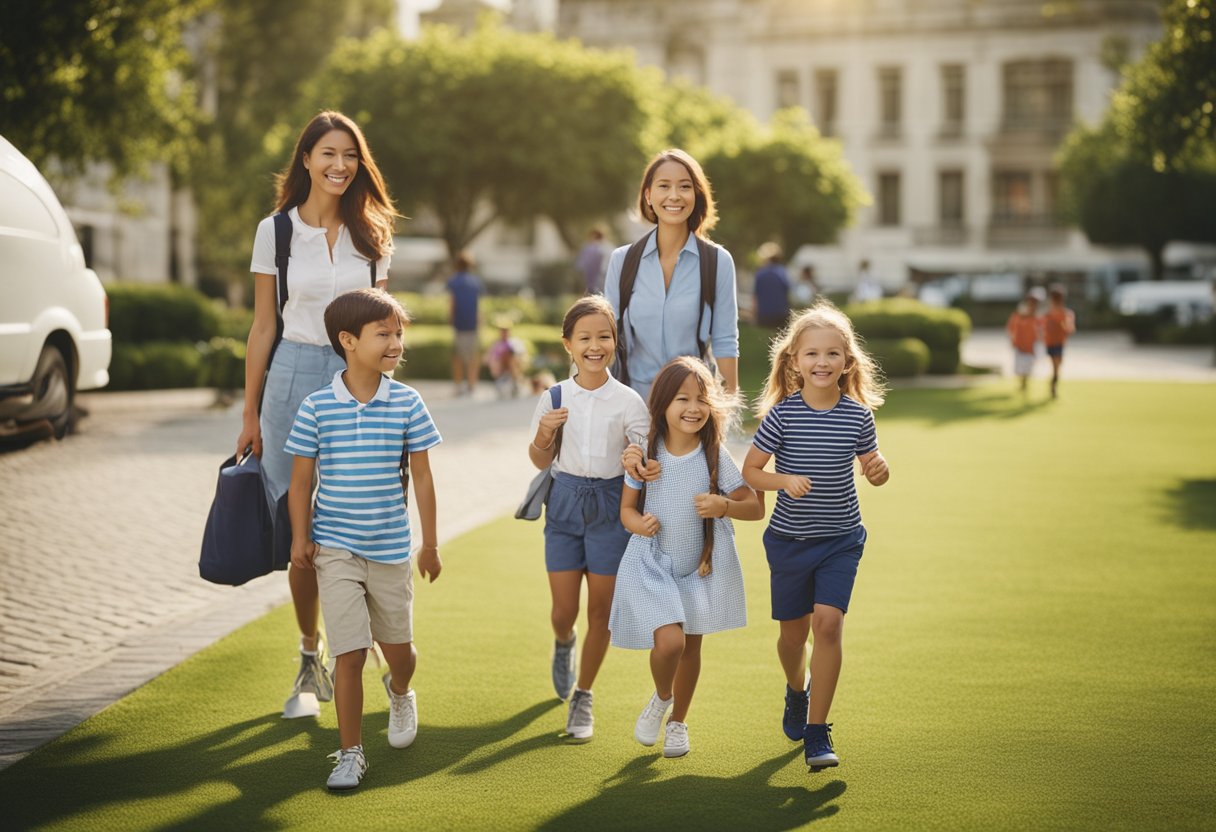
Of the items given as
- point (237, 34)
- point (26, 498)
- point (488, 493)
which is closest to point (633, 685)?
point (488, 493)

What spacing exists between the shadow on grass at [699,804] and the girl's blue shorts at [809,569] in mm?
576

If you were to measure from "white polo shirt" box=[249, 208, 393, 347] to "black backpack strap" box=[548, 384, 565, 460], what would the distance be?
87cm

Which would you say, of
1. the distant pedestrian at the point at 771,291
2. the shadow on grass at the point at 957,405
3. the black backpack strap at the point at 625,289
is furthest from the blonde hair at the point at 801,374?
the distant pedestrian at the point at 771,291

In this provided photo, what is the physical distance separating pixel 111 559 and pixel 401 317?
5.07 m

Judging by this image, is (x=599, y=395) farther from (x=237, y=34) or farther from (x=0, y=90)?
(x=237, y=34)

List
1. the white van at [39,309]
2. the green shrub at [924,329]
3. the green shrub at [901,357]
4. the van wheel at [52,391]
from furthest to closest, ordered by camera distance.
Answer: the green shrub at [924,329] → the green shrub at [901,357] → the van wheel at [52,391] → the white van at [39,309]

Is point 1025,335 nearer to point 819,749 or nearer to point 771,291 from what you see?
point 771,291

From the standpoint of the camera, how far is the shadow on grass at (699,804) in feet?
15.4

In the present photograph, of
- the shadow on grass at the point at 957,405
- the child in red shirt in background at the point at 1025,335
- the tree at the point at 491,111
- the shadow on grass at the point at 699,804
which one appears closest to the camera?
the shadow on grass at the point at 699,804

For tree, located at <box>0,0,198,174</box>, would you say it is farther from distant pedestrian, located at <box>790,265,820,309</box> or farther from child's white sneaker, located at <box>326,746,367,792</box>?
child's white sneaker, located at <box>326,746,367,792</box>

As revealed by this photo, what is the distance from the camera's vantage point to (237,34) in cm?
4453

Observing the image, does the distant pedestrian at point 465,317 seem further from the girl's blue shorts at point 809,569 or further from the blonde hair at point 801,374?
the girl's blue shorts at point 809,569

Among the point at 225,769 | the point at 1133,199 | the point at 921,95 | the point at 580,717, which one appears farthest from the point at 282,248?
the point at 921,95

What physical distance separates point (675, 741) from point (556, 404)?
1257 mm
